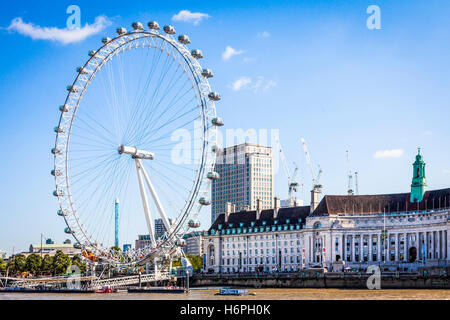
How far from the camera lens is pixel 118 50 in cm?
7844

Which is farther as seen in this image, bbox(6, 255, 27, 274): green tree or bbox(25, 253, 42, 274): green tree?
bbox(6, 255, 27, 274): green tree

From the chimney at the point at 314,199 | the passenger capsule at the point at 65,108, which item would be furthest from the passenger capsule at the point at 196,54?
the chimney at the point at 314,199

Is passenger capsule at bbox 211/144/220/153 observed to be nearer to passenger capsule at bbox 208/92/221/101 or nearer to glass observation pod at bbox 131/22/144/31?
passenger capsule at bbox 208/92/221/101

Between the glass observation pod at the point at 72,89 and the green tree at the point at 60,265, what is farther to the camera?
the green tree at the point at 60,265

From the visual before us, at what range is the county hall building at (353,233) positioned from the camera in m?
120

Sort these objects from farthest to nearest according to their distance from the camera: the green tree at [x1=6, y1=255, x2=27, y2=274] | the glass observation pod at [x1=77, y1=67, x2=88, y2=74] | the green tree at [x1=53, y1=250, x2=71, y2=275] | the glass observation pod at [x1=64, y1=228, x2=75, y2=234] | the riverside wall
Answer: the green tree at [x1=6, y1=255, x2=27, y2=274], the green tree at [x1=53, y1=250, x2=71, y2=275], the riverside wall, the glass observation pod at [x1=64, y1=228, x2=75, y2=234], the glass observation pod at [x1=77, y1=67, x2=88, y2=74]

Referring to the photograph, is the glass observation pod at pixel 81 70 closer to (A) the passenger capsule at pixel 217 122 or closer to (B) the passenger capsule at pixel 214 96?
(B) the passenger capsule at pixel 214 96

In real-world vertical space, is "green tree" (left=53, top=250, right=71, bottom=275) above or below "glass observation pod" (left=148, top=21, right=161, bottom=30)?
below

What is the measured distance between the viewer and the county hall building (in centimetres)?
12044

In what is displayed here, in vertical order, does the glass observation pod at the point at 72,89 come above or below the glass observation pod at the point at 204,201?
above

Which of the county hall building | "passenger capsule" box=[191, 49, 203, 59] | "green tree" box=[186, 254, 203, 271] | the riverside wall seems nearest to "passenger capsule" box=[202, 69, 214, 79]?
"passenger capsule" box=[191, 49, 203, 59]

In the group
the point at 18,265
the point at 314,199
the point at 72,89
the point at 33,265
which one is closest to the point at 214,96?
the point at 72,89

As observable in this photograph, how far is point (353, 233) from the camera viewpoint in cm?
12850
